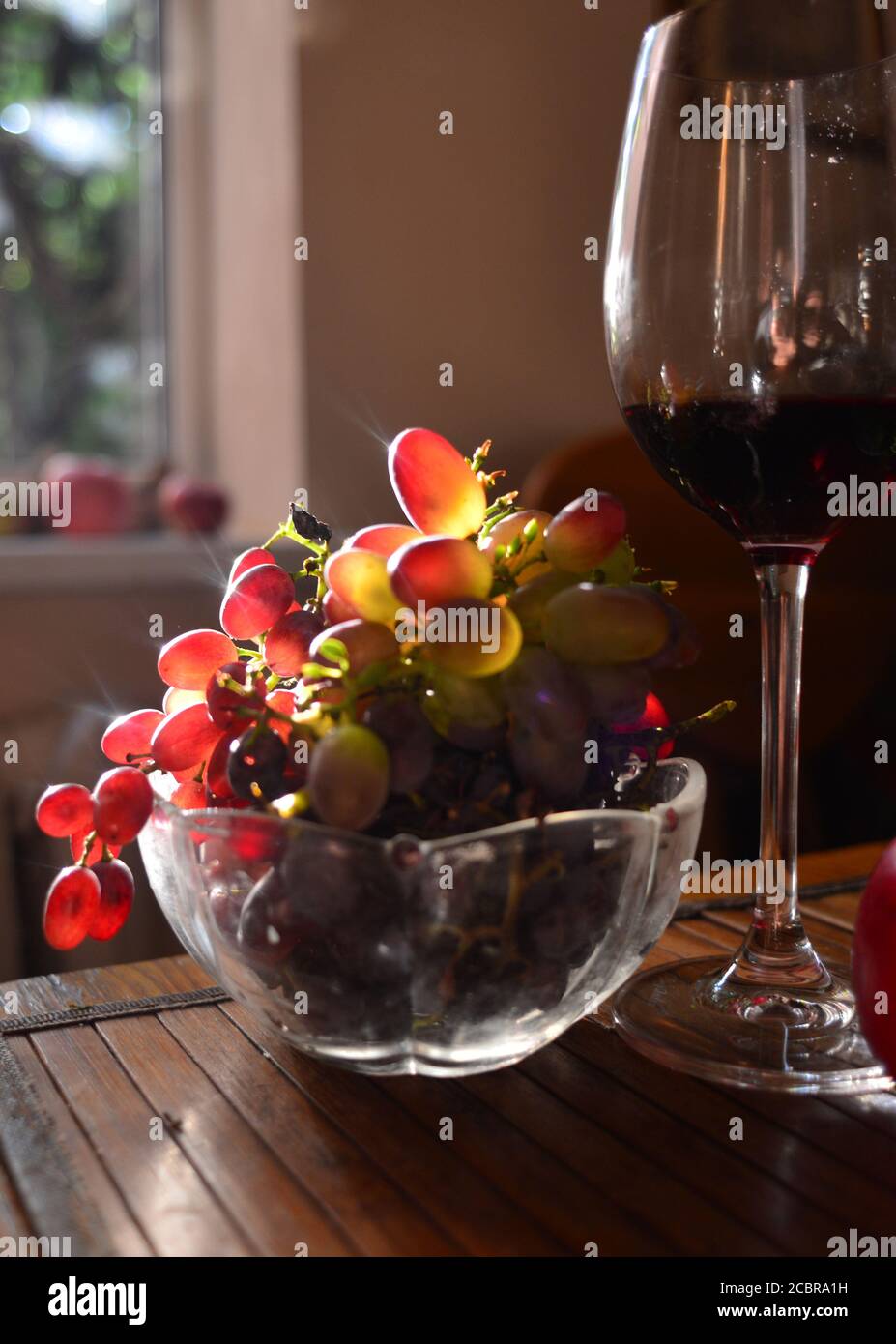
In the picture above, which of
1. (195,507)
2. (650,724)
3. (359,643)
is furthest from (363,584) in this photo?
(195,507)

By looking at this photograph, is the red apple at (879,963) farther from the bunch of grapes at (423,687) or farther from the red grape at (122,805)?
the red grape at (122,805)

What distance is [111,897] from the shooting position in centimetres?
45

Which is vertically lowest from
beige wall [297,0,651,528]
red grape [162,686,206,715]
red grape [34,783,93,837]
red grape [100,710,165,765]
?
red grape [34,783,93,837]

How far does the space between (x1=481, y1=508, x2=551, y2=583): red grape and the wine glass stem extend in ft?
0.32

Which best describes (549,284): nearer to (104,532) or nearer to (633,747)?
(104,532)

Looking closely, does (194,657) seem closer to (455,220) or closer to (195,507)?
(195,507)

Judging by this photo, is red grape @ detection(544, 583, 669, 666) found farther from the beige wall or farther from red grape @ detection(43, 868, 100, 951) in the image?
the beige wall

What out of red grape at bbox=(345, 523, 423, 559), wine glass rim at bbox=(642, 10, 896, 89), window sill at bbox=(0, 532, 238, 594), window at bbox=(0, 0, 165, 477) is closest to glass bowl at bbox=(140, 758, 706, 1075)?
red grape at bbox=(345, 523, 423, 559)

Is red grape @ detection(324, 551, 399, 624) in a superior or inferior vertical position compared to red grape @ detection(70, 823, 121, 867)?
superior

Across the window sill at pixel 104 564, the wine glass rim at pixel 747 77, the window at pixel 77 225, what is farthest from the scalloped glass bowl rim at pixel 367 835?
the window at pixel 77 225

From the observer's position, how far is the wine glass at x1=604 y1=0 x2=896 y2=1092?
1.49 feet

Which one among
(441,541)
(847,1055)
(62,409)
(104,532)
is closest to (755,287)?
(441,541)

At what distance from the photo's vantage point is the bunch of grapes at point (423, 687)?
15.3 inches
